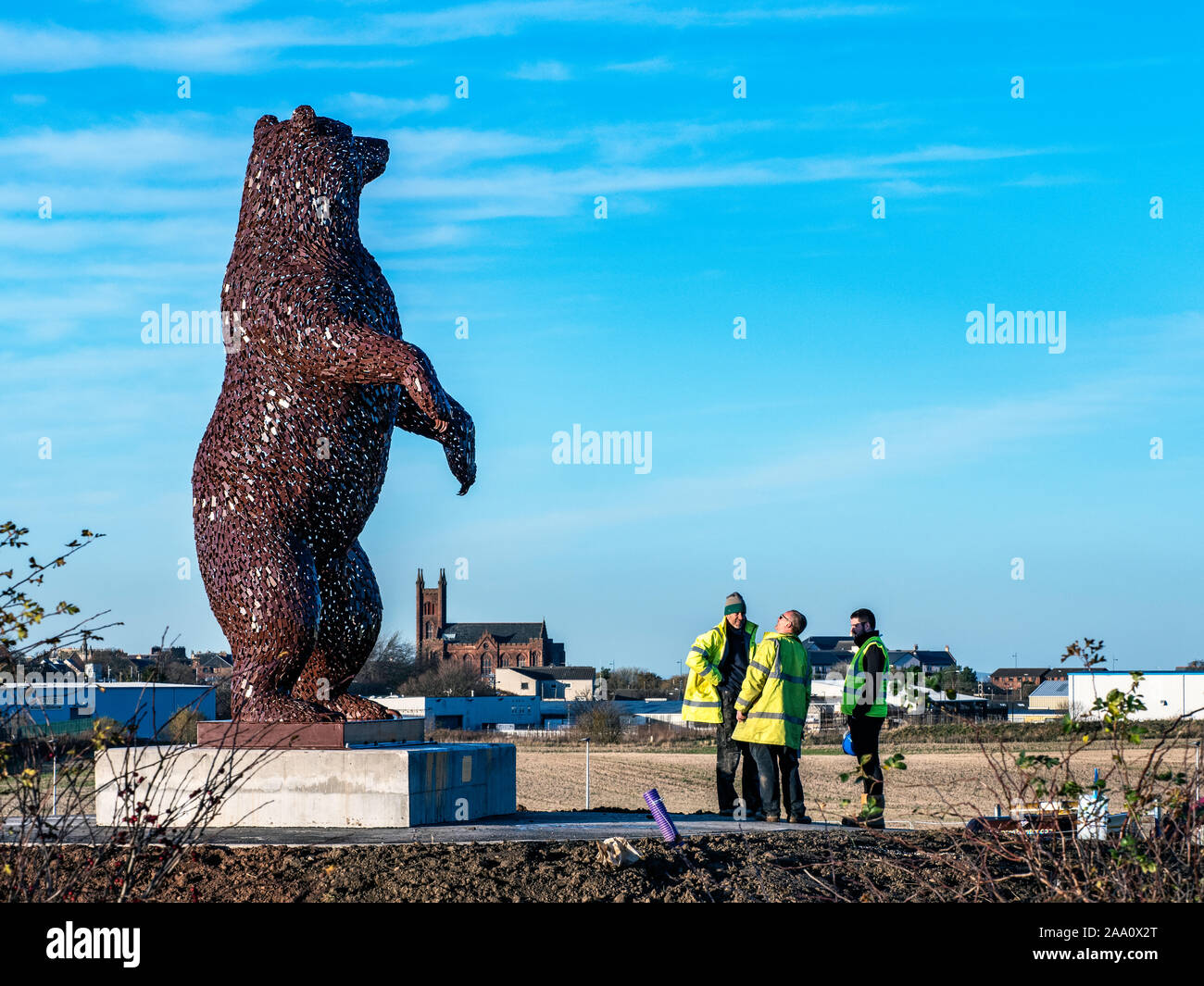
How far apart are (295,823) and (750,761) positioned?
3322mm

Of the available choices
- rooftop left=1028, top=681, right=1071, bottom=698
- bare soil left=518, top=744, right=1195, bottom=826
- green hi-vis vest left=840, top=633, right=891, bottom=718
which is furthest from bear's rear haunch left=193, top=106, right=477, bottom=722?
rooftop left=1028, top=681, right=1071, bottom=698

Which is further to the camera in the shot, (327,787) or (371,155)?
(371,155)

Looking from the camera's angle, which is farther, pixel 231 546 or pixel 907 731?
pixel 907 731

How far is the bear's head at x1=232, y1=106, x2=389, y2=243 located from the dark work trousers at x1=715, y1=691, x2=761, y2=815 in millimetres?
4209

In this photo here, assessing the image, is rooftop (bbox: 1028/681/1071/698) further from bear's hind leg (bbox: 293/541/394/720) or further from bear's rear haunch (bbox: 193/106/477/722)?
bear's rear haunch (bbox: 193/106/477/722)

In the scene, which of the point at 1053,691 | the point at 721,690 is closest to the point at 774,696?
the point at 721,690

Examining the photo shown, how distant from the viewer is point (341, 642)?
7.99m

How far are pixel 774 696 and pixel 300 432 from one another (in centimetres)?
354

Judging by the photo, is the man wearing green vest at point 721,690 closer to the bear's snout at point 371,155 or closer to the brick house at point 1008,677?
the bear's snout at point 371,155

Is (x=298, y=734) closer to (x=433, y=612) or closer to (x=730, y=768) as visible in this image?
(x=730, y=768)

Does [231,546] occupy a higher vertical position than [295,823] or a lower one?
higher
